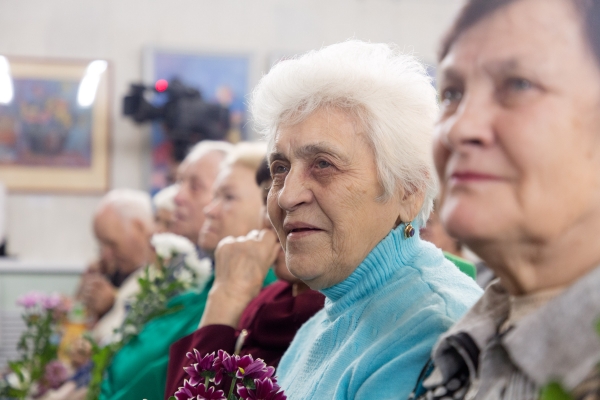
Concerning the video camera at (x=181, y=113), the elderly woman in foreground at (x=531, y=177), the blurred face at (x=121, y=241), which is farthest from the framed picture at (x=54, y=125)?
the elderly woman in foreground at (x=531, y=177)

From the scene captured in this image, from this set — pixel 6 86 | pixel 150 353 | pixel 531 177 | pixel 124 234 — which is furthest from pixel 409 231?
pixel 6 86

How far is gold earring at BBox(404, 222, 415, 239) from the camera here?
151 cm

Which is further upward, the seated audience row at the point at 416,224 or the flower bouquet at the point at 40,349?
the seated audience row at the point at 416,224

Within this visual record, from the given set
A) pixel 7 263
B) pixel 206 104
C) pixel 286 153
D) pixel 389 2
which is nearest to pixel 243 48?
pixel 206 104

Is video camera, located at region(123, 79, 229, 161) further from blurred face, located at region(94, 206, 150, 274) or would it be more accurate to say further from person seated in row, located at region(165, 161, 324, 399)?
person seated in row, located at region(165, 161, 324, 399)

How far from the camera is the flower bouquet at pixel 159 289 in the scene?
268 cm

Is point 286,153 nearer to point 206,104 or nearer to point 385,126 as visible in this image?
point 385,126

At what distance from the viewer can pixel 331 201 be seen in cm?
150

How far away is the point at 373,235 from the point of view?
149cm

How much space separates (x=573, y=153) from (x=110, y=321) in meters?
3.35

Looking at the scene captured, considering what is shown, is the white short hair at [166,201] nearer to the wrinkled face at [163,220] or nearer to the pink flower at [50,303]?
the wrinkled face at [163,220]

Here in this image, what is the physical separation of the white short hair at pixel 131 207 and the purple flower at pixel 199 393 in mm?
3734

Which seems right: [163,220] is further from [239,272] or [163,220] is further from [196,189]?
[239,272]

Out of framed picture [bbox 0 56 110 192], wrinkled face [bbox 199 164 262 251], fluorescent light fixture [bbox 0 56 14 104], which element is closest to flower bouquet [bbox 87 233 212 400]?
wrinkled face [bbox 199 164 262 251]
